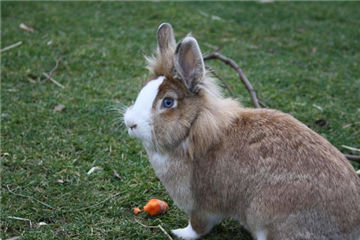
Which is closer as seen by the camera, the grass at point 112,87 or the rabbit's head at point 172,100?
the rabbit's head at point 172,100

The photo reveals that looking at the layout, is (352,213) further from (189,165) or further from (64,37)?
(64,37)

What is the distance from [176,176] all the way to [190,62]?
2.19ft

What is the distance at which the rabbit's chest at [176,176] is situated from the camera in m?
2.89

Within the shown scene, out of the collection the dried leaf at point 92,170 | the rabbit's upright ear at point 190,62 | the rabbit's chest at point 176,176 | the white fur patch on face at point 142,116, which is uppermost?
the rabbit's upright ear at point 190,62

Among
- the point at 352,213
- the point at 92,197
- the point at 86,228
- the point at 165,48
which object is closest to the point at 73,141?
the point at 92,197

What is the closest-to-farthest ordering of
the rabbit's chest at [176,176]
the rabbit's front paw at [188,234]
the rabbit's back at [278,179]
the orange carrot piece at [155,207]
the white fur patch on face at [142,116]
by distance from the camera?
1. the rabbit's back at [278,179]
2. the white fur patch on face at [142,116]
3. the rabbit's chest at [176,176]
4. the rabbit's front paw at [188,234]
5. the orange carrot piece at [155,207]

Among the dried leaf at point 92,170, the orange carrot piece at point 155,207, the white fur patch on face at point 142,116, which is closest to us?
the white fur patch on face at point 142,116

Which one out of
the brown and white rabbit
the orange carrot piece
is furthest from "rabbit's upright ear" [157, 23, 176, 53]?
the orange carrot piece

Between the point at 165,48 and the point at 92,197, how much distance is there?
1.16 meters

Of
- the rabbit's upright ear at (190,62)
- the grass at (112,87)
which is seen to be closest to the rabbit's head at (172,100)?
the rabbit's upright ear at (190,62)

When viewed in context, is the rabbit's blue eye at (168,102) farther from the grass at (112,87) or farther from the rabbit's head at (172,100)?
the grass at (112,87)

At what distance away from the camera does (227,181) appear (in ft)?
9.16

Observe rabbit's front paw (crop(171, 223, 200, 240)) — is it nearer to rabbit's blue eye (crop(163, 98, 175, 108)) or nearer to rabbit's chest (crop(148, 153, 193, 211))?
rabbit's chest (crop(148, 153, 193, 211))

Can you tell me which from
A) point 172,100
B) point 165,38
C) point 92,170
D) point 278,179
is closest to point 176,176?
point 172,100
